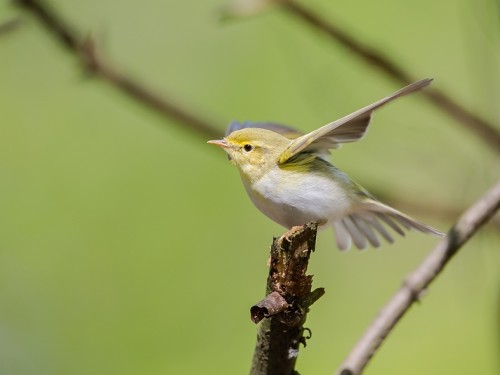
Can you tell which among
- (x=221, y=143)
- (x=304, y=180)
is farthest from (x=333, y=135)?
(x=221, y=143)

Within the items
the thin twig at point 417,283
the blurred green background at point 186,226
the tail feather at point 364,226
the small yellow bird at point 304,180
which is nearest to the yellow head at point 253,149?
the small yellow bird at point 304,180

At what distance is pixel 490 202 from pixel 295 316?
723 millimetres

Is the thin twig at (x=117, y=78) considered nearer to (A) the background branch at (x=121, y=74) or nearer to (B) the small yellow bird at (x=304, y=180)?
(A) the background branch at (x=121, y=74)

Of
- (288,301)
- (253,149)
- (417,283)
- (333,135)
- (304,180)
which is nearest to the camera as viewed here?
(288,301)

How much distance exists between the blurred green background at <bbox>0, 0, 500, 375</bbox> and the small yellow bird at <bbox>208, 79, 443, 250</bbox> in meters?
1.43

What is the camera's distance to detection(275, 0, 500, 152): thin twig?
3004mm

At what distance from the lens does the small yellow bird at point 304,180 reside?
2705 mm

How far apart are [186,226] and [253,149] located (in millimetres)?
2064

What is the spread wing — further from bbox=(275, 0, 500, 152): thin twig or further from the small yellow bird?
bbox=(275, 0, 500, 152): thin twig

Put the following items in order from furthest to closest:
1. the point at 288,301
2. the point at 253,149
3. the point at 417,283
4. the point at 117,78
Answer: the point at 117,78, the point at 253,149, the point at 417,283, the point at 288,301

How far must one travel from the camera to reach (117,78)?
10.3 ft

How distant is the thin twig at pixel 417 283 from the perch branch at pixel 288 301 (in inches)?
6.9

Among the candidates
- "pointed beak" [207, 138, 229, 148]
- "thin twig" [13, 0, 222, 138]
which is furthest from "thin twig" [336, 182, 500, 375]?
"thin twig" [13, 0, 222, 138]

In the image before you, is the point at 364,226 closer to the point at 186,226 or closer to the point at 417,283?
the point at 417,283
